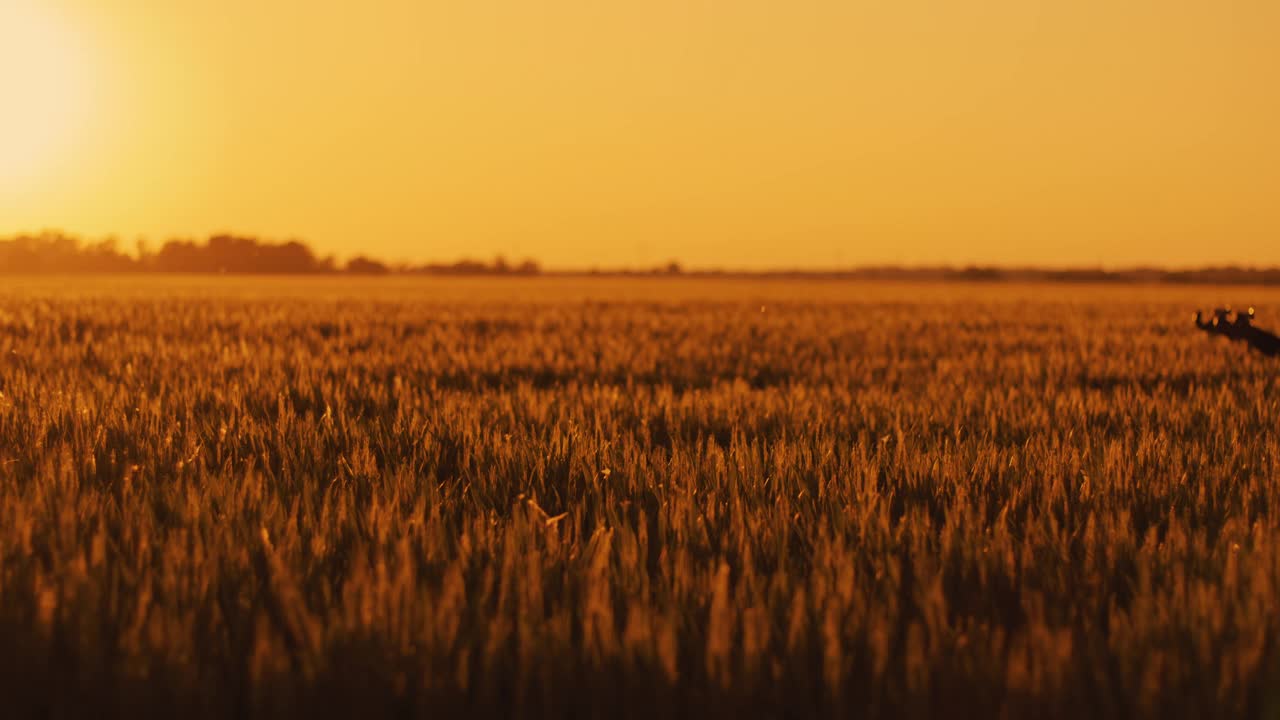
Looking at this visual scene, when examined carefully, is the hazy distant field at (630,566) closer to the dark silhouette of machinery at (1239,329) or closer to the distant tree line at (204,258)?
the dark silhouette of machinery at (1239,329)

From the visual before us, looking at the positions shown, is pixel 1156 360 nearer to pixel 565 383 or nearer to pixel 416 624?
pixel 565 383

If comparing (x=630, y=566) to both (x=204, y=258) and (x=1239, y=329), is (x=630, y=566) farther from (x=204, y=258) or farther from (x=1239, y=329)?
(x=204, y=258)

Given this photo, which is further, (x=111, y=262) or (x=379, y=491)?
(x=111, y=262)

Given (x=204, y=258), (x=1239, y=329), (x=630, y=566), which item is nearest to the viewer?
(x=630, y=566)

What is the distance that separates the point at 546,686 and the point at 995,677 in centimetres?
73

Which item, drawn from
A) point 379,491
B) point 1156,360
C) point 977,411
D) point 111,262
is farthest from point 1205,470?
point 111,262

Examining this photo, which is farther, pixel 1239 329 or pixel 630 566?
pixel 1239 329

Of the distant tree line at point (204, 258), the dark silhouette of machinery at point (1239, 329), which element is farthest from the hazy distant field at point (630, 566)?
the distant tree line at point (204, 258)

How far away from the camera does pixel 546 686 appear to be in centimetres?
156

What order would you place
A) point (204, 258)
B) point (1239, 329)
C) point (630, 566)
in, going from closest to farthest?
1. point (630, 566)
2. point (1239, 329)
3. point (204, 258)

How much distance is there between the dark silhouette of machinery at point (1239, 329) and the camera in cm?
611

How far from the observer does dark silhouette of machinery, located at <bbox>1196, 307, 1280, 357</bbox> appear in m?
6.11

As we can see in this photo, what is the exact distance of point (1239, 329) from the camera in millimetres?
6102

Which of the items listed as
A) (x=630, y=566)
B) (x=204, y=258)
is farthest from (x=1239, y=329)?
(x=204, y=258)
